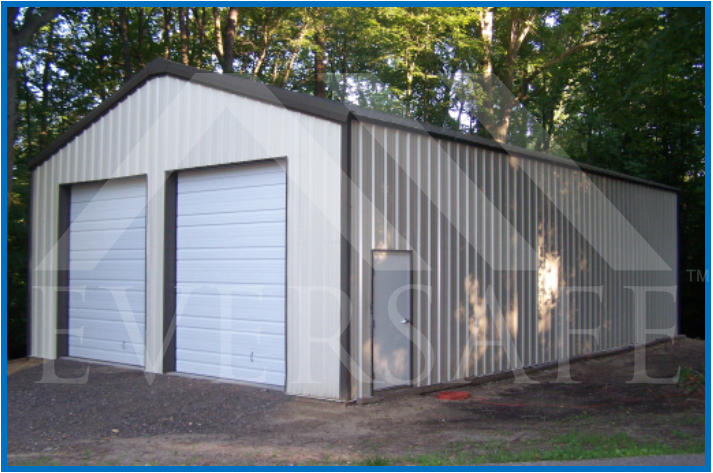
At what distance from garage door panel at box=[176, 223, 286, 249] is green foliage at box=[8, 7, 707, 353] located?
10.5 meters

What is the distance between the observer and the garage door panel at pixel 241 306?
35.7 ft

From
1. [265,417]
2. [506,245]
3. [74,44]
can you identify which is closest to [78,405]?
[265,417]

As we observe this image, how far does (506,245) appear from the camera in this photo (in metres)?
12.6

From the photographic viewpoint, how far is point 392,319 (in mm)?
10328

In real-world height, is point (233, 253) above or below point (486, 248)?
below

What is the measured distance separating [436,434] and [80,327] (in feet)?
29.6

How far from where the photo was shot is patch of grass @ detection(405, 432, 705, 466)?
674cm

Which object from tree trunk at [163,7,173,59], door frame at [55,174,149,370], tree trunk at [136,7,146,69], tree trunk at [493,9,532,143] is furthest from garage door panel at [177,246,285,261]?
tree trunk at [493,9,532,143]

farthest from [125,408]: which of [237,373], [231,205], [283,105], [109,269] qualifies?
[283,105]

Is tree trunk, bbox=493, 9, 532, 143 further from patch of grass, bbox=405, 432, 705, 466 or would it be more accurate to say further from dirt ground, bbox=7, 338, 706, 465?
patch of grass, bbox=405, 432, 705, 466

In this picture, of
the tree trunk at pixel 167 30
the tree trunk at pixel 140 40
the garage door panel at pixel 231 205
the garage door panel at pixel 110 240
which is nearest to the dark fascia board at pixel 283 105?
the garage door panel at pixel 231 205

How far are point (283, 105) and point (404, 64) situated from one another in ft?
46.1

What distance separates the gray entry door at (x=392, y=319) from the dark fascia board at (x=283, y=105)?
202cm

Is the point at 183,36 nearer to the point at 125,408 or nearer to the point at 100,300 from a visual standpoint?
the point at 100,300
